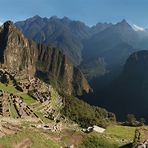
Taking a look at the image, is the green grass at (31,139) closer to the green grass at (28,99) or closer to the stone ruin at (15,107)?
the stone ruin at (15,107)

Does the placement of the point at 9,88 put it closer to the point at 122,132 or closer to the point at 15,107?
the point at 15,107

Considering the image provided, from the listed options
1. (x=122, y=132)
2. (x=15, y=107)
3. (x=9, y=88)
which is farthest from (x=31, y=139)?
(x=9, y=88)

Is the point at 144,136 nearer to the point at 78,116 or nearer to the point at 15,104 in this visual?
the point at 15,104

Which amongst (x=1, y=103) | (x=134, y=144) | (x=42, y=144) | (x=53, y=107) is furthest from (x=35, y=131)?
(x=53, y=107)

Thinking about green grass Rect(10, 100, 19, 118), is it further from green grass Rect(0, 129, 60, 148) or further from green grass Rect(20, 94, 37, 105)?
green grass Rect(0, 129, 60, 148)

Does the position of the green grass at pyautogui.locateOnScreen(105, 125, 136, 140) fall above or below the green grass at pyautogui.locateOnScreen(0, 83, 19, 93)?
below

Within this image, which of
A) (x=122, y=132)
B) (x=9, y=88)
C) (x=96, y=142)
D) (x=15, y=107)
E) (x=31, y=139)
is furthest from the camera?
(x=9, y=88)

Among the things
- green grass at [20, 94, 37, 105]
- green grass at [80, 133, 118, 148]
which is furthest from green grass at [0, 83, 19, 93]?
green grass at [80, 133, 118, 148]

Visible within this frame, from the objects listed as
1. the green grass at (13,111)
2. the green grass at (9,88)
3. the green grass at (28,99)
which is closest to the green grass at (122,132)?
the green grass at (13,111)

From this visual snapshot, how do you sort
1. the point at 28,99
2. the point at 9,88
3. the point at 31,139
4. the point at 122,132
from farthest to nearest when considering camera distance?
the point at 9,88
the point at 28,99
the point at 122,132
the point at 31,139
